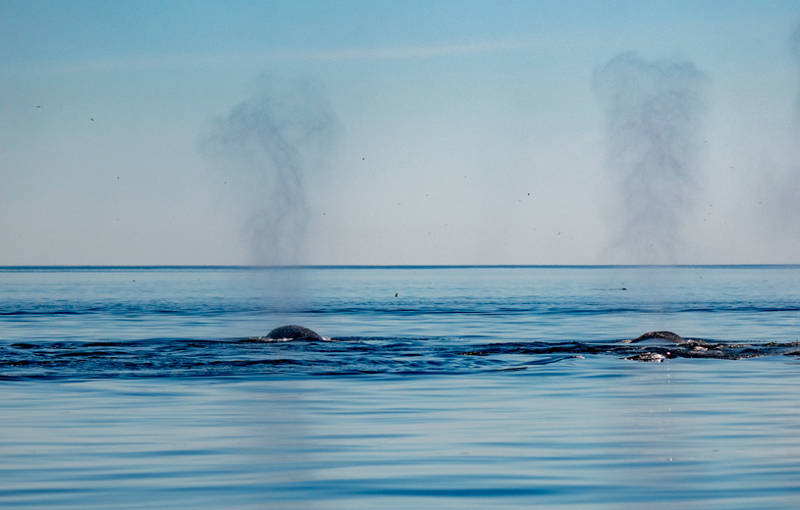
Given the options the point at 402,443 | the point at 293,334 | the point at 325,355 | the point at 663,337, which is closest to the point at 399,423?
the point at 402,443

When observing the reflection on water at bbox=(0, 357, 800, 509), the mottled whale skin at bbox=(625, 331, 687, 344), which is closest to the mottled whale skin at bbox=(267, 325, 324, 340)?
the mottled whale skin at bbox=(625, 331, 687, 344)

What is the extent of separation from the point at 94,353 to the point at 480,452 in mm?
20325

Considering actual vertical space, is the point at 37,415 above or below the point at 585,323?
below

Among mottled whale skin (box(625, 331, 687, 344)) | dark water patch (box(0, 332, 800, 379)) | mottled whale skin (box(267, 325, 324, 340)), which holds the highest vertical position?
mottled whale skin (box(625, 331, 687, 344))

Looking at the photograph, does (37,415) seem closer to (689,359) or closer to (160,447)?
(160,447)

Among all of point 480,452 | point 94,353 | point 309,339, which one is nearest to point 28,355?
point 94,353

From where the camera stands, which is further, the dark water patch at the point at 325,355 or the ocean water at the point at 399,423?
the dark water patch at the point at 325,355

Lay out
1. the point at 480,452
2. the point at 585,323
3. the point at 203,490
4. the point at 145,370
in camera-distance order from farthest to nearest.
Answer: the point at 585,323
the point at 145,370
the point at 480,452
the point at 203,490

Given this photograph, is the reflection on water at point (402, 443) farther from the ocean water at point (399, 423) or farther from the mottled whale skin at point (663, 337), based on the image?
the mottled whale skin at point (663, 337)

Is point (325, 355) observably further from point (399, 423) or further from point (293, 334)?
point (399, 423)

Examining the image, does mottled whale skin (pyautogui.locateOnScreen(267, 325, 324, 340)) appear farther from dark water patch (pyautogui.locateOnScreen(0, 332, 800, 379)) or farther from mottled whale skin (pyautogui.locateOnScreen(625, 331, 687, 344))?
mottled whale skin (pyautogui.locateOnScreen(625, 331, 687, 344))

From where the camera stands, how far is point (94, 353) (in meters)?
33.8

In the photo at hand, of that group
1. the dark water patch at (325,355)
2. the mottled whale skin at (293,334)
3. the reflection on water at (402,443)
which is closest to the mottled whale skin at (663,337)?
the dark water patch at (325,355)

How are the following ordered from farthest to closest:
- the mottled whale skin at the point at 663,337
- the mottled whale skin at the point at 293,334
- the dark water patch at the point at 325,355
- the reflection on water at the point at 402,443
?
the mottled whale skin at the point at 293,334, the mottled whale skin at the point at 663,337, the dark water patch at the point at 325,355, the reflection on water at the point at 402,443
